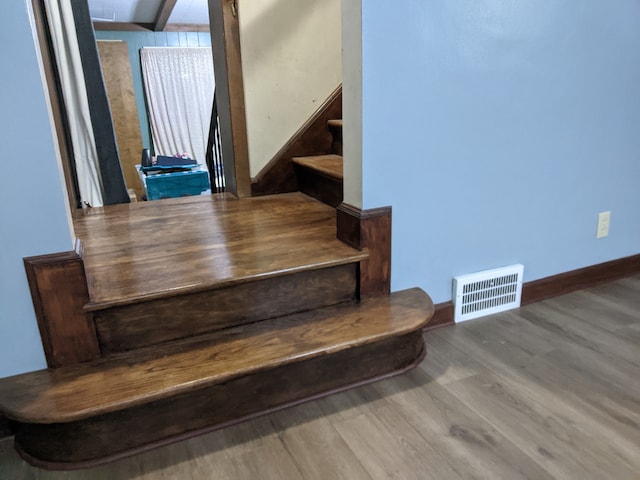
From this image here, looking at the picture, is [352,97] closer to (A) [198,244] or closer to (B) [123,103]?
(A) [198,244]

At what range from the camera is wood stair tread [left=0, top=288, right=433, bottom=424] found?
4.08 feet

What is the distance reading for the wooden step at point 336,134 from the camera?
8.87 ft

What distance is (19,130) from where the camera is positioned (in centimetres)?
121

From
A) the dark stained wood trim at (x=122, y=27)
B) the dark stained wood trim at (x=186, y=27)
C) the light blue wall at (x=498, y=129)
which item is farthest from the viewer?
the dark stained wood trim at (x=186, y=27)

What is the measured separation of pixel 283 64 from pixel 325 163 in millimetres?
614

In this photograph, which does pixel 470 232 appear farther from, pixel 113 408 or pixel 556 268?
pixel 113 408

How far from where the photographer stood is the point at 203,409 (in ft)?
4.59

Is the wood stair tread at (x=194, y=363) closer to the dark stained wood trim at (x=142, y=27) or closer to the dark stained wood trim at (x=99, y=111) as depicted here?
the dark stained wood trim at (x=99, y=111)

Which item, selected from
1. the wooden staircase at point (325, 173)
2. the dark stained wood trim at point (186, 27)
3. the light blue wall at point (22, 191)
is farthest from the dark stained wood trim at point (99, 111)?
the dark stained wood trim at point (186, 27)

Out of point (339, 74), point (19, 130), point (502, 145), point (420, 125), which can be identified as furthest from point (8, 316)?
point (339, 74)

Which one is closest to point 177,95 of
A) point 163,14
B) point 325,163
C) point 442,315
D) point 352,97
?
point 163,14

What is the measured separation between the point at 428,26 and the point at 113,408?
1567 mm

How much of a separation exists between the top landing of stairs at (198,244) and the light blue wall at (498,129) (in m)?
0.36

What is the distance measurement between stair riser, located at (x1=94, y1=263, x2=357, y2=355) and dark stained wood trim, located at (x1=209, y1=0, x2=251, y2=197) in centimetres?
113
